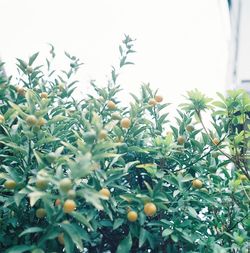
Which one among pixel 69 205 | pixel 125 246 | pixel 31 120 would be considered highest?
pixel 31 120

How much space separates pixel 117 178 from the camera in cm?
149

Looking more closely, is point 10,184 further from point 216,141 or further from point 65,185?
point 216,141

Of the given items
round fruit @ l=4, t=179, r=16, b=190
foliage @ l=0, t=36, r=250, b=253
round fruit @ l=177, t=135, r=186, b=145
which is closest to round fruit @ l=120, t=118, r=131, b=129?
foliage @ l=0, t=36, r=250, b=253

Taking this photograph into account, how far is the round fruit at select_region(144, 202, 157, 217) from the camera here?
1451mm

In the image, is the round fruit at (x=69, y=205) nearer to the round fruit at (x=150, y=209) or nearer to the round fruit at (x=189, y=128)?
the round fruit at (x=150, y=209)

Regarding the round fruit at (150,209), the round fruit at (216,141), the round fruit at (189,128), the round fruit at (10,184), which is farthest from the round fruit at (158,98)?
the round fruit at (10,184)

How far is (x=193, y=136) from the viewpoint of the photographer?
197 cm

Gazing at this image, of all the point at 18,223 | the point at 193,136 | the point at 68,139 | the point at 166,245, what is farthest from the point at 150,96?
the point at 18,223

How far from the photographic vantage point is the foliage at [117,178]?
4.00 feet

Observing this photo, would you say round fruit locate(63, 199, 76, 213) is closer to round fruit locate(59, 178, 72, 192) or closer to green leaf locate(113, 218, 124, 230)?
round fruit locate(59, 178, 72, 192)

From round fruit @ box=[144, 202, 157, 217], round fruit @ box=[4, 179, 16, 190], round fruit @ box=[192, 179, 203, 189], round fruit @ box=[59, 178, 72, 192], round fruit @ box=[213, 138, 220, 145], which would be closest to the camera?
round fruit @ box=[59, 178, 72, 192]

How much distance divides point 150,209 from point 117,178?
193 mm

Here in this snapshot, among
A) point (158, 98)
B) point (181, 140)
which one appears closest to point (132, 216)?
point (181, 140)

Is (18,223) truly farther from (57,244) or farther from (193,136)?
(193,136)
